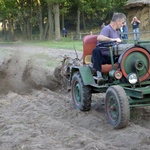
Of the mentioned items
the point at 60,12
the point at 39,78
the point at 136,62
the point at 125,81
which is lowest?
the point at 39,78

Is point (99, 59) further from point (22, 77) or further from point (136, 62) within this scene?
point (22, 77)

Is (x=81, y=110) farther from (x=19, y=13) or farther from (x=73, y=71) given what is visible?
(x=19, y=13)

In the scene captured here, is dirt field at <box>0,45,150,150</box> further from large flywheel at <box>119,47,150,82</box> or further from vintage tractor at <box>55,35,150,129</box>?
large flywheel at <box>119,47,150,82</box>

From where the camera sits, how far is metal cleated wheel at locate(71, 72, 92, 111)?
767 cm

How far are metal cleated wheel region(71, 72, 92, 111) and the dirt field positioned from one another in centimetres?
13

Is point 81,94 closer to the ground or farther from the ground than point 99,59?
closer to the ground

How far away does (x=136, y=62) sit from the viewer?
260 inches

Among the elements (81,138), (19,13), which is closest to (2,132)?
(81,138)

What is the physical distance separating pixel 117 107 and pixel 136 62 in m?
0.84

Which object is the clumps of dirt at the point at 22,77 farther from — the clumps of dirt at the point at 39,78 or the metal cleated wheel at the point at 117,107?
the metal cleated wheel at the point at 117,107

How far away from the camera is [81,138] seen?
5.56 m

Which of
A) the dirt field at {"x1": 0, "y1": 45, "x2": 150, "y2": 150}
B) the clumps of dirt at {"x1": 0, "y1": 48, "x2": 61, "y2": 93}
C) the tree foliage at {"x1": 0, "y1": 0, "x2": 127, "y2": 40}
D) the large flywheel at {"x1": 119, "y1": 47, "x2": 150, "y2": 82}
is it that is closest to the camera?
the dirt field at {"x1": 0, "y1": 45, "x2": 150, "y2": 150}

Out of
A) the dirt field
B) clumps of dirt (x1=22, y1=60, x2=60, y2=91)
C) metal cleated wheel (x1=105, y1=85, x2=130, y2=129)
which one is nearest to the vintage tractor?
metal cleated wheel (x1=105, y1=85, x2=130, y2=129)

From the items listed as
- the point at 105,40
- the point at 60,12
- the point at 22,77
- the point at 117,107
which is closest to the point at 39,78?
the point at 22,77
